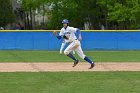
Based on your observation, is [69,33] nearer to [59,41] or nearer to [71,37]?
[71,37]

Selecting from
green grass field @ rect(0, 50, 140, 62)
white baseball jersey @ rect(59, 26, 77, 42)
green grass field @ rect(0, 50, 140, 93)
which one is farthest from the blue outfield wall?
green grass field @ rect(0, 50, 140, 93)

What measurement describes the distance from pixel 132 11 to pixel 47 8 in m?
18.8

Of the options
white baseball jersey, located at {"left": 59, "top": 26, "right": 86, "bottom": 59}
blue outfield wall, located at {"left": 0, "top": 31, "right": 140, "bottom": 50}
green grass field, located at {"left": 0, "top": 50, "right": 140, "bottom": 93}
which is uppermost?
white baseball jersey, located at {"left": 59, "top": 26, "right": 86, "bottom": 59}

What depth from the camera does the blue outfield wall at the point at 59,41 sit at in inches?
1296

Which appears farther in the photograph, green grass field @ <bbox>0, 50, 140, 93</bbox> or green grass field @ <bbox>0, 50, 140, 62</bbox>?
green grass field @ <bbox>0, 50, 140, 62</bbox>
